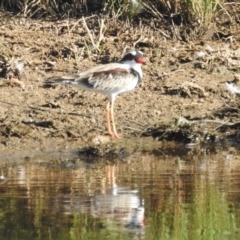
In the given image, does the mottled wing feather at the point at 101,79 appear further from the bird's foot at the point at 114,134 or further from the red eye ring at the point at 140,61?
the bird's foot at the point at 114,134

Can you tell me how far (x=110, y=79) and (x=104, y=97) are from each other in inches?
27.8

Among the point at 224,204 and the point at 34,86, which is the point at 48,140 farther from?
the point at 224,204

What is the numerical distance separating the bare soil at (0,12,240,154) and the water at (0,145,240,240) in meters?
0.70

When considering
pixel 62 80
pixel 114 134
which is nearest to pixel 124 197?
pixel 114 134

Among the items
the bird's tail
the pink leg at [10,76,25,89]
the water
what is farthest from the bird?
the water

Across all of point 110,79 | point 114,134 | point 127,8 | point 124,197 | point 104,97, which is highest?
point 127,8

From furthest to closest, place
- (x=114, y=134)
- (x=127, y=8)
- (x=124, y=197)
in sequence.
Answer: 1. (x=127, y=8)
2. (x=114, y=134)
3. (x=124, y=197)

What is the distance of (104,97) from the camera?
11.2 m

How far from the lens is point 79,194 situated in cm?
761

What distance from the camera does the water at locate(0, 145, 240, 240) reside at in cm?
653

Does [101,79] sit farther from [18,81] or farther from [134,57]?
[18,81]

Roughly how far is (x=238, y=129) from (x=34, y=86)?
2.39m

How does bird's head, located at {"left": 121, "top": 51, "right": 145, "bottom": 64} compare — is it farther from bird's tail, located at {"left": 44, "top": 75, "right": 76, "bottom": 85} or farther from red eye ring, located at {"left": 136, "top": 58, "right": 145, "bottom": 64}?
bird's tail, located at {"left": 44, "top": 75, "right": 76, "bottom": 85}

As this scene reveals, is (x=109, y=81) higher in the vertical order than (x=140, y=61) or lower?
lower
